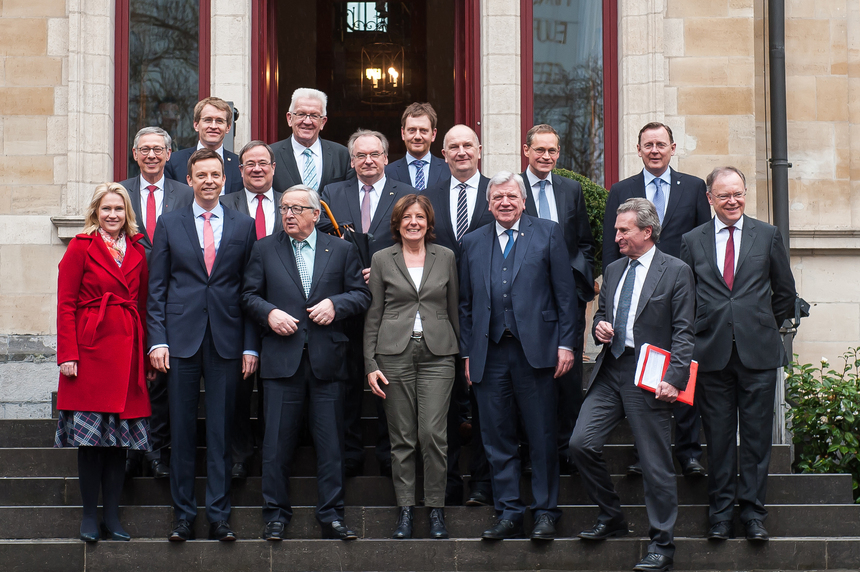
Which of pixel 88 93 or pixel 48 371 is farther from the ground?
pixel 88 93

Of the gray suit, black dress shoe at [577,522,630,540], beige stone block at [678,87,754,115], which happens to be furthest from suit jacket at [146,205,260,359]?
beige stone block at [678,87,754,115]

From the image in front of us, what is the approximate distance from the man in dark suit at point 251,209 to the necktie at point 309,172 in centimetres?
43

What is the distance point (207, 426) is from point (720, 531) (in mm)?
3177

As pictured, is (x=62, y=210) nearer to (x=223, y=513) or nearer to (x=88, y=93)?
(x=88, y=93)

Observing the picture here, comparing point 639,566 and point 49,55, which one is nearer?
point 639,566

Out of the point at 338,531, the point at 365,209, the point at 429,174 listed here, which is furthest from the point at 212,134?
the point at 338,531

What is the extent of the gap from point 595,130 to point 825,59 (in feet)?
8.08

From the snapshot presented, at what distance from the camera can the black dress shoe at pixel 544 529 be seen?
580 centimetres

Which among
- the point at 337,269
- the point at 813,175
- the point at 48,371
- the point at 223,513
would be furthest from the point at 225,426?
the point at 813,175

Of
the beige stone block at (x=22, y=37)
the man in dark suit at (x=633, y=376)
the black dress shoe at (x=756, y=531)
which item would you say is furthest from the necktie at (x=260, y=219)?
the beige stone block at (x=22, y=37)

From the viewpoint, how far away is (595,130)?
9.79 metres

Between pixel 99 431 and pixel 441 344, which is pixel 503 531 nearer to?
pixel 441 344

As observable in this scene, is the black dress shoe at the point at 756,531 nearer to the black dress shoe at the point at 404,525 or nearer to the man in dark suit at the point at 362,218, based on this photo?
the black dress shoe at the point at 404,525

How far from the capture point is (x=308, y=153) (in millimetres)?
7219
